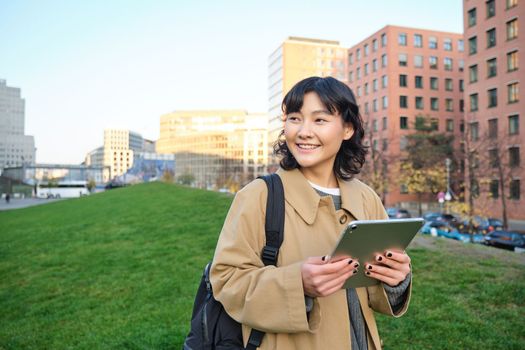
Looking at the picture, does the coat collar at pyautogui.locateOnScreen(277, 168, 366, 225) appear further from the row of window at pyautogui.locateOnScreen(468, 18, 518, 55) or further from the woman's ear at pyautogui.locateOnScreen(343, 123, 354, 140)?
the row of window at pyautogui.locateOnScreen(468, 18, 518, 55)

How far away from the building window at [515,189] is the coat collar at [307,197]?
32.6 metres

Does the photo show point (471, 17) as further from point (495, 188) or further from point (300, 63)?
point (300, 63)

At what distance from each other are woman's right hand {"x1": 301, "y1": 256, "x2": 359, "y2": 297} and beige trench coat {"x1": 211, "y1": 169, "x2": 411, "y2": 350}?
0.04m

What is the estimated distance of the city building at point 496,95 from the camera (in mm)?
29078

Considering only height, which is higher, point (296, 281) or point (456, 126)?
point (456, 126)

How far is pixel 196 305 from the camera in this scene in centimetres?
188

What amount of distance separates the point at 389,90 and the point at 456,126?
935cm

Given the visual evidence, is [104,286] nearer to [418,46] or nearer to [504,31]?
[504,31]

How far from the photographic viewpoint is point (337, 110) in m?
1.85

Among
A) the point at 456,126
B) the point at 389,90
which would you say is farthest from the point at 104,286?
the point at 456,126

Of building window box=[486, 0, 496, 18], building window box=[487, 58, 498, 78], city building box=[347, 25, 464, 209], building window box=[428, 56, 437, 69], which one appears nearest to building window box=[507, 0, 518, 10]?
building window box=[486, 0, 496, 18]

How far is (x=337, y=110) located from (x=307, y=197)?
1.43ft

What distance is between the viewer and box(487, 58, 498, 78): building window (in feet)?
109

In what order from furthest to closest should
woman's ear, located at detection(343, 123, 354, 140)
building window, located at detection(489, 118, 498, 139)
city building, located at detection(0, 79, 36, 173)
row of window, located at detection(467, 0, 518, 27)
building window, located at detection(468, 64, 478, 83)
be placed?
city building, located at detection(0, 79, 36, 173) < building window, located at detection(468, 64, 478, 83) < building window, located at detection(489, 118, 498, 139) < row of window, located at detection(467, 0, 518, 27) < woman's ear, located at detection(343, 123, 354, 140)
